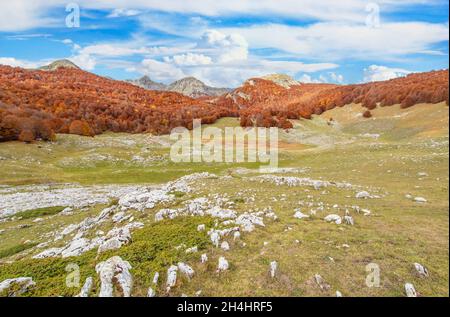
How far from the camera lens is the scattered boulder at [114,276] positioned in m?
9.83

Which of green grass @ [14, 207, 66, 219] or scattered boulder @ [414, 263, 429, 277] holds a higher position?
scattered boulder @ [414, 263, 429, 277]

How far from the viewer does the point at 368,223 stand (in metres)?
15.6

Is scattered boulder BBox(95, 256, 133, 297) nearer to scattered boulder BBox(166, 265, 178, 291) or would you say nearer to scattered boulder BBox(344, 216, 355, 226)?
scattered boulder BBox(166, 265, 178, 291)

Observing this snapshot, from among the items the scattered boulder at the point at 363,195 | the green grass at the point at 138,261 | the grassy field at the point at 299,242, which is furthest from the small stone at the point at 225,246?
the scattered boulder at the point at 363,195

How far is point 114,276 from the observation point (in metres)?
10.4

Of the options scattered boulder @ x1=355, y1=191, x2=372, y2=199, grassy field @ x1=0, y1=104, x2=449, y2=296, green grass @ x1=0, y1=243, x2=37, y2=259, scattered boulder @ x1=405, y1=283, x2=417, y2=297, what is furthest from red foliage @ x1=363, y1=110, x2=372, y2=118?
green grass @ x1=0, y1=243, x2=37, y2=259

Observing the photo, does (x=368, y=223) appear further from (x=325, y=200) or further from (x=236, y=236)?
(x=236, y=236)

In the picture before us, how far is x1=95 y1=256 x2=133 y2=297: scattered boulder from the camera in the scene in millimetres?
9828

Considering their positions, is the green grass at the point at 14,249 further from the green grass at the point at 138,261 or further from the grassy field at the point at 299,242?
the green grass at the point at 138,261

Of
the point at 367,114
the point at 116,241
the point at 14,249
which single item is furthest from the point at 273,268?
the point at 367,114

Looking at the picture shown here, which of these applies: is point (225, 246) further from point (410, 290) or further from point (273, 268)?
point (410, 290)

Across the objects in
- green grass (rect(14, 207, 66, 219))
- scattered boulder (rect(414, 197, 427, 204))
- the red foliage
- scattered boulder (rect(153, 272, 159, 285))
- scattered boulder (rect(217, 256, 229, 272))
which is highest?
the red foliage

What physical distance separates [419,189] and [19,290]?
27894 millimetres
